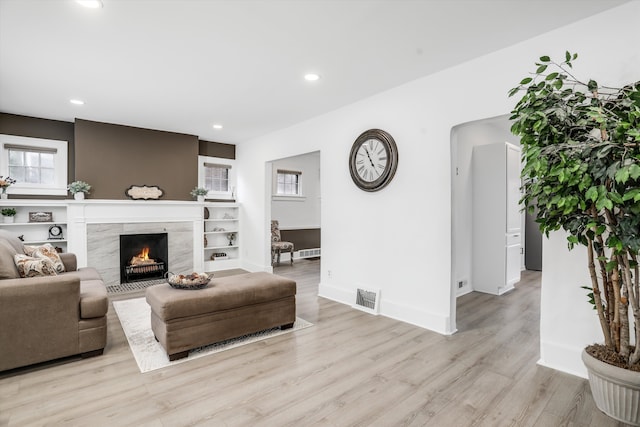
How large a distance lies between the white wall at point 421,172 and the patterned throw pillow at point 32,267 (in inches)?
123

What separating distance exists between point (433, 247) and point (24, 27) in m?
4.07

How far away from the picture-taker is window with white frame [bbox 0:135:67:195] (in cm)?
486

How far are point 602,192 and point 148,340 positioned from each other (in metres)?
3.72

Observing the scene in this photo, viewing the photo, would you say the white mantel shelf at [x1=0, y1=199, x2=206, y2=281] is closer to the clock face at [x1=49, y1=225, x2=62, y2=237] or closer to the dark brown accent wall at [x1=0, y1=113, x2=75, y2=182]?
the clock face at [x1=49, y1=225, x2=62, y2=237]

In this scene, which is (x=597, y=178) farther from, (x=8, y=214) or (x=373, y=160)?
(x=8, y=214)

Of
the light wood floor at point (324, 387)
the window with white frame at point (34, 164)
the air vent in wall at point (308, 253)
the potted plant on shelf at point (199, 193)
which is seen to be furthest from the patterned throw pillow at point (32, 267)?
the air vent in wall at point (308, 253)

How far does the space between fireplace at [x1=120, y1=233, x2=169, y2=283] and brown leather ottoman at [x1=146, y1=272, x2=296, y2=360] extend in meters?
2.98

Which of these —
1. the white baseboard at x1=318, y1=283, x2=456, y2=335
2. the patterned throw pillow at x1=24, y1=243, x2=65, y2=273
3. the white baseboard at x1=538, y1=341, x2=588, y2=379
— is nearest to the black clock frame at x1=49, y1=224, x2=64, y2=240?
the patterned throw pillow at x1=24, y1=243, x2=65, y2=273

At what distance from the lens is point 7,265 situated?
2.63 meters

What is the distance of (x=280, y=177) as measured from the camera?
308 inches

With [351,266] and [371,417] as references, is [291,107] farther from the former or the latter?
[371,417]

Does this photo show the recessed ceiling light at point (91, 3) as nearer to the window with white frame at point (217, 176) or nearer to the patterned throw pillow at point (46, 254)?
the patterned throw pillow at point (46, 254)

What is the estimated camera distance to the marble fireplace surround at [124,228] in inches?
200

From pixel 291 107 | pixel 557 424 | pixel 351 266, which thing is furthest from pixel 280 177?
pixel 557 424
